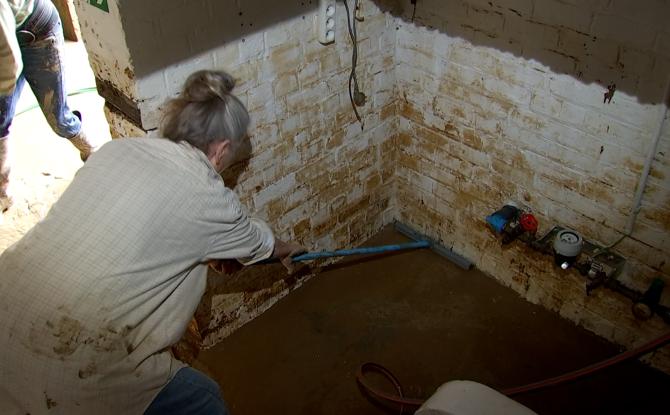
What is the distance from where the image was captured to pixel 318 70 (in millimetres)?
2424

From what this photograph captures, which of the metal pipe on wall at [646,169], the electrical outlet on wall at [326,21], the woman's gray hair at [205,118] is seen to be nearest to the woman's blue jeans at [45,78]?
the electrical outlet on wall at [326,21]

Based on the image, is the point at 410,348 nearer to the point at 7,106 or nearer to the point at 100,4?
the point at 100,4

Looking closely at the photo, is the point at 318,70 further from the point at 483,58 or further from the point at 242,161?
the point at 483,58

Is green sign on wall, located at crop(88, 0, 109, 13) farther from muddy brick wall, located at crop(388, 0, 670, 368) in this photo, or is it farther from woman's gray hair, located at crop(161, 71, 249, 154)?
muddy brick wall, located at crop(388, 0, 670, 368)

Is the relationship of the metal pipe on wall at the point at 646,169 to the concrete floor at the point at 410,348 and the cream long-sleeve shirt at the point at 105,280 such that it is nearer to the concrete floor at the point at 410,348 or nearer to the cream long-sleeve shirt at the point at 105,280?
the concrete floor at the point at 410,348

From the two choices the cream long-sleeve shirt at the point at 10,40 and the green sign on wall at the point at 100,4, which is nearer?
the green sign on wall at the point at 100,4

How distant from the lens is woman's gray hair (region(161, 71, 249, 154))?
1682 millimetres

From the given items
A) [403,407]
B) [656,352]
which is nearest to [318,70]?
[403,407]

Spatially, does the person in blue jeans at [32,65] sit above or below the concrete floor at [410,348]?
above

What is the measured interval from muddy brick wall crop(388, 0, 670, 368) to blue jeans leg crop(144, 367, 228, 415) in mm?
1511

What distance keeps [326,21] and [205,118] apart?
33.0 inches

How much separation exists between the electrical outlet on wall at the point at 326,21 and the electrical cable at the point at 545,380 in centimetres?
132

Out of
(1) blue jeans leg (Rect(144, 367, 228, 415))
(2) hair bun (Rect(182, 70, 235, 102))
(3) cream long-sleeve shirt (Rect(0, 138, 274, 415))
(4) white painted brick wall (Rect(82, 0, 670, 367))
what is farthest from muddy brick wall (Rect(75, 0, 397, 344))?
(1) blue jeans leg (Rect(144, 367, 228, 415))

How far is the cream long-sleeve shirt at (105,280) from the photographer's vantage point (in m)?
1.46
